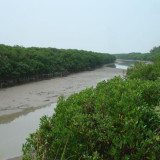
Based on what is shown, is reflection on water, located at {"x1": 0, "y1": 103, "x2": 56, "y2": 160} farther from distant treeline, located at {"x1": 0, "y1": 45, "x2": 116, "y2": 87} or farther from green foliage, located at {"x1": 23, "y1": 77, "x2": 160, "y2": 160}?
distant treeline, located at {"x1": 0, "y1": 45, "x2": 116, "y2": 87}

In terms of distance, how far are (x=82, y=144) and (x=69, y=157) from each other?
0.81 feet

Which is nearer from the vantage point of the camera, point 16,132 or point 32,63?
point 16,132

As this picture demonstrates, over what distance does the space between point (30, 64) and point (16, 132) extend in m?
17.1

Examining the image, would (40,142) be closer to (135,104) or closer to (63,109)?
(63,109)

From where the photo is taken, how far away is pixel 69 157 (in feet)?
9.75

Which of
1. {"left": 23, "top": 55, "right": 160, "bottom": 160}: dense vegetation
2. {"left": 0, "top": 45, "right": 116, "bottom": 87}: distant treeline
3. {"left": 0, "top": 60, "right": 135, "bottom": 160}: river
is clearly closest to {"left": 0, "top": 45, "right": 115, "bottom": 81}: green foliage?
{"left": 0, "top": 45, "right": 116, "bottom": 87}: distant treeline

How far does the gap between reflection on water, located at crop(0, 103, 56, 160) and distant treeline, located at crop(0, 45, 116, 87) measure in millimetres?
10066

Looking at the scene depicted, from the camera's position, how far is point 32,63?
26047mm

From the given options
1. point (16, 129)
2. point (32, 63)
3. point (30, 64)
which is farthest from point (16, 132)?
point (32, 63)

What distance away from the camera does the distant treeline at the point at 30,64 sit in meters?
21.6

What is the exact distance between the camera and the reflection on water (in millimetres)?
7233

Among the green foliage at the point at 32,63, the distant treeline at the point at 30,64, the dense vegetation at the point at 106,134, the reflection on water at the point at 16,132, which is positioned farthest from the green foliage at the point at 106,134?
the green foliage at the point at 32,63

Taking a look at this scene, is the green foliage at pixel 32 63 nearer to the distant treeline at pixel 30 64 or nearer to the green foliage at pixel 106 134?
the distant treeline at pixel 30 64

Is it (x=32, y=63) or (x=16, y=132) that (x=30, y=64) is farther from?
(x=16, y=132)
